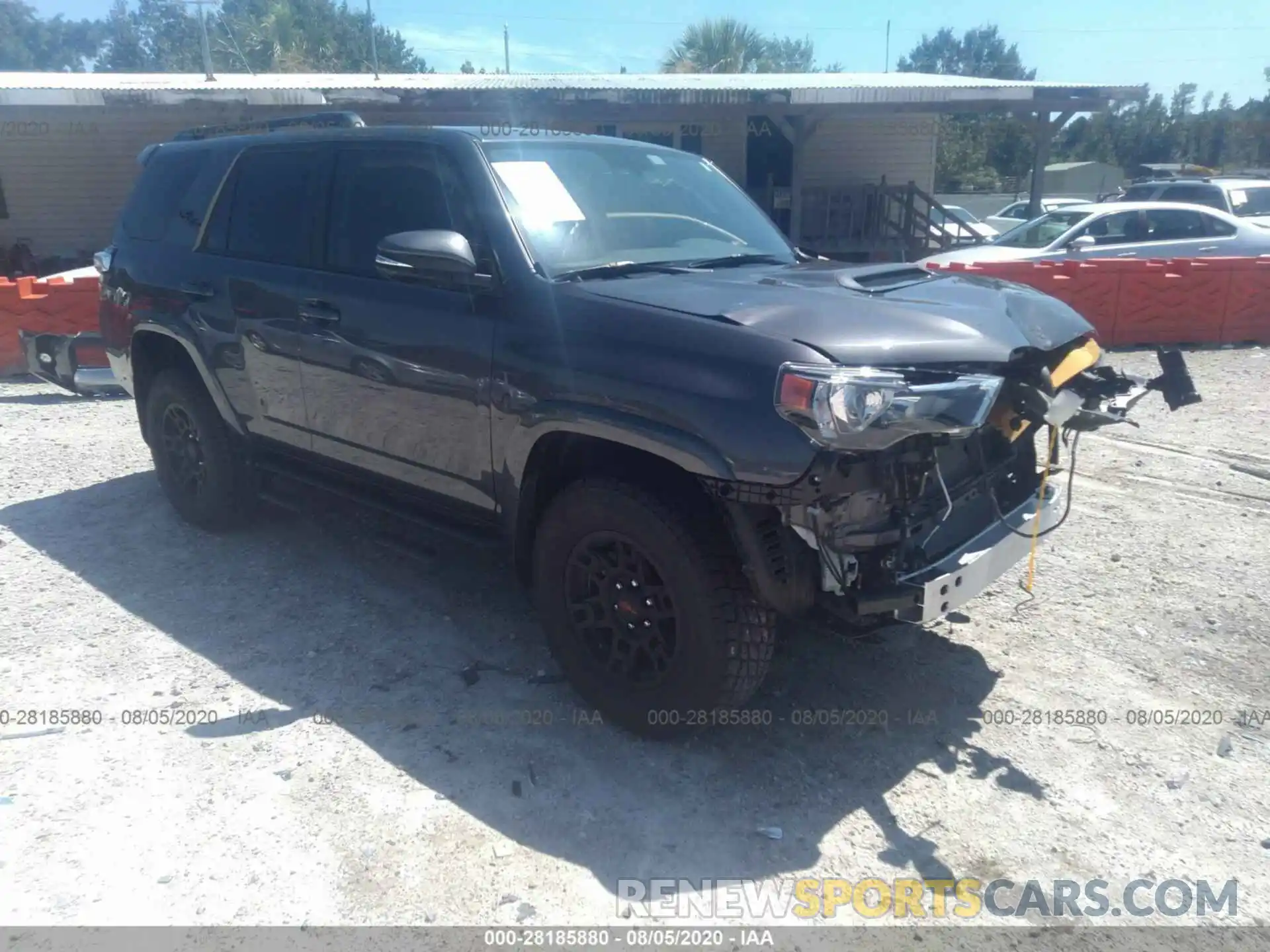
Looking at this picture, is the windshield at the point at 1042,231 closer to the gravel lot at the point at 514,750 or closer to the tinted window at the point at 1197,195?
the tinted window at the point at 1197,195

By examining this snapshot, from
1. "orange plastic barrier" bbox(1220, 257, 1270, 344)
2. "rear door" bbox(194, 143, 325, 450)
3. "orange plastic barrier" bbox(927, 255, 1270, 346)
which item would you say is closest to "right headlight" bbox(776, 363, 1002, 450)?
"rear door" bbox(194, 143, 325, 450)

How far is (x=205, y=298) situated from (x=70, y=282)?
553 cm

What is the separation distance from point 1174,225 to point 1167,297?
265 cm

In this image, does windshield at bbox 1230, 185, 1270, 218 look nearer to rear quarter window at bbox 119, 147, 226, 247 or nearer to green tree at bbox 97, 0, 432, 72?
rear quarter window at bbox 119, 147, 226, 247

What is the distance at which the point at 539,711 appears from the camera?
3.92m

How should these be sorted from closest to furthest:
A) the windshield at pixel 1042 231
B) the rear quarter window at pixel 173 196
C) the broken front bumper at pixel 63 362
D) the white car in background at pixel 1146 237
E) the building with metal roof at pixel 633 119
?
the rear quarter window at pixel 173 196 → the broken front bumper at pixel 63 362 → the white car in background at pixel 1146 237 → the windshield at pixel 1042 231 → the building with metal roof at pixel 633 119

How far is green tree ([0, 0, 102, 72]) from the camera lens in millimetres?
92438

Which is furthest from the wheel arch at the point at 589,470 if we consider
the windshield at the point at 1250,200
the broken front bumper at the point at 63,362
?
the windshield at the point at 1250,200

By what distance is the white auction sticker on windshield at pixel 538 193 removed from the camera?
12.9 ft

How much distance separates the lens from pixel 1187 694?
3994 mm

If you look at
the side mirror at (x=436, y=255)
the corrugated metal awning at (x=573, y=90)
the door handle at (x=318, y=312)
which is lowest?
the door handle at (x=318, y=312)

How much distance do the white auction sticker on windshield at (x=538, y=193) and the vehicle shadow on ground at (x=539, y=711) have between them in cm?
154

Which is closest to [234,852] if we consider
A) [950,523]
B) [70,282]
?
[950,523]

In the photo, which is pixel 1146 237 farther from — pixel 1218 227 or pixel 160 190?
pixel 160 190
